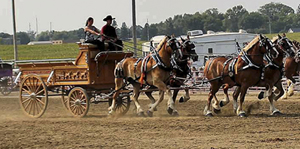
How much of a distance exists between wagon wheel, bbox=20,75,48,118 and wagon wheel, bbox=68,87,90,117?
88cm

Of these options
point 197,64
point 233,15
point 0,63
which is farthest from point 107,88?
point 233,15

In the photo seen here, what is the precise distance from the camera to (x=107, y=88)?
54.9 ft

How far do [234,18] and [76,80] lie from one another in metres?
89.8

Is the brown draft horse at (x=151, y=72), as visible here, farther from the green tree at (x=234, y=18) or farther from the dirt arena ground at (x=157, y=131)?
the green tree at (x=234, y=18)

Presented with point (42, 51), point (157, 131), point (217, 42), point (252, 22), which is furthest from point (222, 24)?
point (157, 131)

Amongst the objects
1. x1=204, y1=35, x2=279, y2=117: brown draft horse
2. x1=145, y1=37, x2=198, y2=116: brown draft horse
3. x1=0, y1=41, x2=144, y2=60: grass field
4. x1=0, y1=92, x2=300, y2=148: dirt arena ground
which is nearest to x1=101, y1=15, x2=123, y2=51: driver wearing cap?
x1=145, y1=37, x2=198, y2=116: brown draft horse

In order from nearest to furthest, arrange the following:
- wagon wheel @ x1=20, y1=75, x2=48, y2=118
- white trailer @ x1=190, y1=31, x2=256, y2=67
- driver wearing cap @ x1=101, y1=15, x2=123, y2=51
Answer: driver wearing cap @ x1=101, y1=15, x2=123, y2=51 → wagon wheel @ x1=20, y1=75, x2=48, y2=118 → white trailer @ x1=190, y1=31, x2=256, y2=67

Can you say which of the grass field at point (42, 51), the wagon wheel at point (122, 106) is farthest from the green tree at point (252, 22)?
the wagon wheel at point (122, 106)

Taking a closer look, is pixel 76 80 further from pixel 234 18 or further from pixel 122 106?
pixel 234 18

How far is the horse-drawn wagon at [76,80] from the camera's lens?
635 inches

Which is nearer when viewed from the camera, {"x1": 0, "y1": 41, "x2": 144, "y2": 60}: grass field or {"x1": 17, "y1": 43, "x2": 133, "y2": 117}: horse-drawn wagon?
{"x1": 17, "y1": 43, "x2": 133, "y2": 117}: horse-drawn wagon

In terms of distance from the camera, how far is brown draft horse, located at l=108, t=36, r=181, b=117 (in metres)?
15.4

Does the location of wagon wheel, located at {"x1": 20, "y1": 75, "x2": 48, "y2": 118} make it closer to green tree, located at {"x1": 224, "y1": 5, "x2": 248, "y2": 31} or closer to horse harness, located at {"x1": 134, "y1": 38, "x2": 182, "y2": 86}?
horse harness, located at {"x1": 134, "y1": 38, "x2": 182, "y2": 86}

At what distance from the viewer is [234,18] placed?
10406 centimetres
